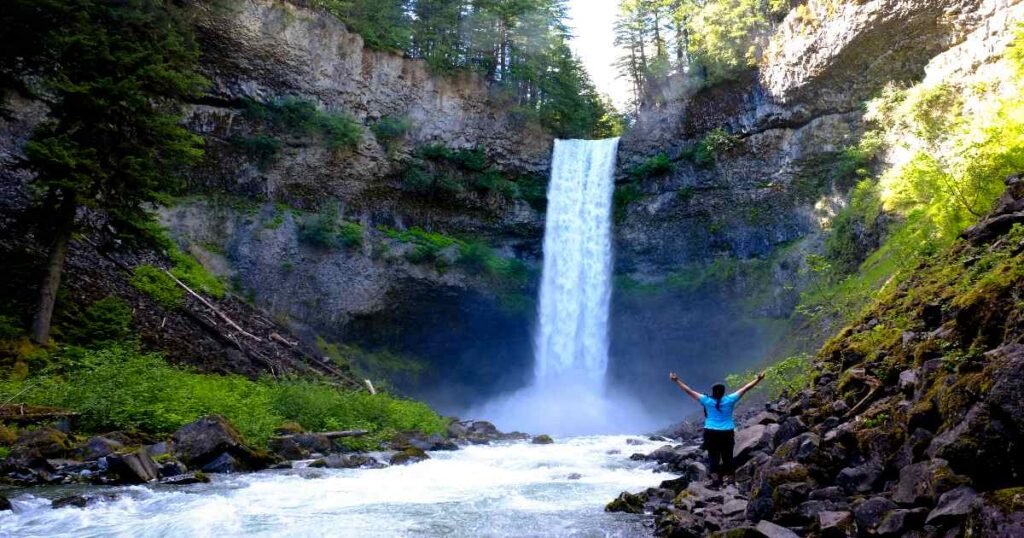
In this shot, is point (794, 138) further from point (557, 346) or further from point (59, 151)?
point (59, 151)

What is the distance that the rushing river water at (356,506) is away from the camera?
641cm

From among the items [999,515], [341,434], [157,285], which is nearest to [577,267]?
[157,285]

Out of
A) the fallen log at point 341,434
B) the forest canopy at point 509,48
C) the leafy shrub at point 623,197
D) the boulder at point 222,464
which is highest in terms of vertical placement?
the forest canopy at point 509,48

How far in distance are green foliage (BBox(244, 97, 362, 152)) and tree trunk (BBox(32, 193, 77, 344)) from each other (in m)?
13.9

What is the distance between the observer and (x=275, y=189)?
88.8ft

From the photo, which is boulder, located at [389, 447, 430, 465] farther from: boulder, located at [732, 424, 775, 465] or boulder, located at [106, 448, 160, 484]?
boulder, located at [732, 424, 775, 465]

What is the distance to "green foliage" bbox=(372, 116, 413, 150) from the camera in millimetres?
28547

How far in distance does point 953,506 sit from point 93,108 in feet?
51.0

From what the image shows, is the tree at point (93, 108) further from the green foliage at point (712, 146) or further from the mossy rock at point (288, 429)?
the green foliage at point (712, 146)

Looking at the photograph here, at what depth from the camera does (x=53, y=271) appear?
13.0 meters

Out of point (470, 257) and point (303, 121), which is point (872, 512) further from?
point (303, 121)

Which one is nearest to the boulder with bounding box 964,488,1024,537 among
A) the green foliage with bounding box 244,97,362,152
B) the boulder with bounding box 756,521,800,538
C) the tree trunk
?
the boulder with bounding box 756,521,800,538

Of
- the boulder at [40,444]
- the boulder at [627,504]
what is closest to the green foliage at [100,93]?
the boulder at [40,444]

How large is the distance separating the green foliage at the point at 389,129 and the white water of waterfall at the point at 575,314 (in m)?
8.10
